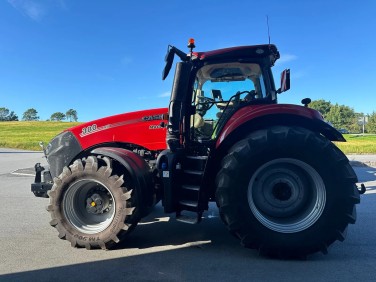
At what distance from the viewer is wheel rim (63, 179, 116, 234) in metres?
4.05

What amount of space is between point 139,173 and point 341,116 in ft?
309

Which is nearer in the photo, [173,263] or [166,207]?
[173,263]

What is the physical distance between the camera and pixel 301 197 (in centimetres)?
368

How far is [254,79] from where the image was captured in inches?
172

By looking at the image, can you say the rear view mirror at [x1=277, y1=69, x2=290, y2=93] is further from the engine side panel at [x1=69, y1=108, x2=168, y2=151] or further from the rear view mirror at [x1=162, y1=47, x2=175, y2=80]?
the engine side panel at [x1=69, y1=108, x2=168, y2=151]

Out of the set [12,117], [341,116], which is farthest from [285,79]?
[12,117]

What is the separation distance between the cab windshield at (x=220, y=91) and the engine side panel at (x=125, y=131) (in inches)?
27.7

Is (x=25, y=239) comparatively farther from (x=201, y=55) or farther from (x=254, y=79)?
(x=254, y=79)

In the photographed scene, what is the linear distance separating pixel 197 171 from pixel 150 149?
1.20m

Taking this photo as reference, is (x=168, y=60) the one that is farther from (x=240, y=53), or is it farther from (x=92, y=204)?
(x=92, y=204)

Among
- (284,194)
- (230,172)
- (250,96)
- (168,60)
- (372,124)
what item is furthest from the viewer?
(372,124)

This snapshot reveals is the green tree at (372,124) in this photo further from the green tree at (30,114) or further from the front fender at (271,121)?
the green tree at (30,114)

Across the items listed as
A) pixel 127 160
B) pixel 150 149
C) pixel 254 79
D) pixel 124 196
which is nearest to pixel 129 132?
pixel 150 149

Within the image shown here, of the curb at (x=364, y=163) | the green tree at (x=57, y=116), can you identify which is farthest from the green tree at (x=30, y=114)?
the curb at (x=364, y=163)
